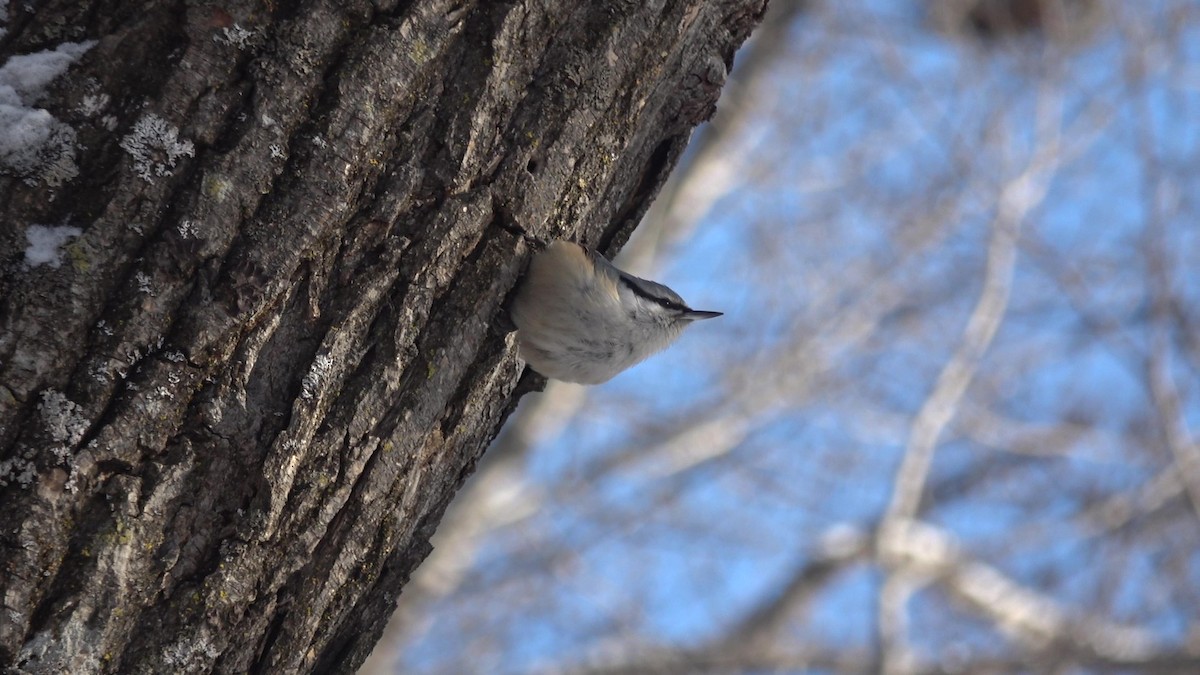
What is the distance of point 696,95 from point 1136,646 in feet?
15.8

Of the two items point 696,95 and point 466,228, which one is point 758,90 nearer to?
point 696,95

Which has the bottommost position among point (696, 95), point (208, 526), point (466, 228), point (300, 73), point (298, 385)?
point (208, 526)

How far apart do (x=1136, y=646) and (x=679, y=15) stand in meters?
5.06

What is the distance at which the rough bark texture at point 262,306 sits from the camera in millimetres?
1531

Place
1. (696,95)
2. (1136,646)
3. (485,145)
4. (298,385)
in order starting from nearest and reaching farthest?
(298,385) < (485,145) < (696,95) < (1136,646)

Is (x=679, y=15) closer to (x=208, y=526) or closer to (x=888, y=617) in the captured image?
(x=208, y=526)

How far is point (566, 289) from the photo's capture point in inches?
97.7

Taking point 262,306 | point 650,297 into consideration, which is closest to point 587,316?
point 650,297

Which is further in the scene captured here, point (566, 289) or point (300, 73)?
point (566, 289)

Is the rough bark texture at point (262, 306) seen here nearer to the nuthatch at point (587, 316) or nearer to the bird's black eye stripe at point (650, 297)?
the nuthatch at point (587, 316)

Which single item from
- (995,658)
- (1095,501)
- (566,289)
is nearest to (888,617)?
(995,658)

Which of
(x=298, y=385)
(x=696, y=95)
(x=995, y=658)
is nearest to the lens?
(x=298, y=385)

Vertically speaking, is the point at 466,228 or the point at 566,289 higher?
the point at 466,228

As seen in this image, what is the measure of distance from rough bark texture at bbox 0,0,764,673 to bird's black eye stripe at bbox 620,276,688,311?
3.54ft
